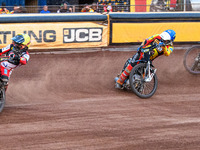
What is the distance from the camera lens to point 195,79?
10.7 metres

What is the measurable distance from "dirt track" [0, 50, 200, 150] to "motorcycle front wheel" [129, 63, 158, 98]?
19 cm

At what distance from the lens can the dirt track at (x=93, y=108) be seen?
564cm

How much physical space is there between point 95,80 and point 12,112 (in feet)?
11.8

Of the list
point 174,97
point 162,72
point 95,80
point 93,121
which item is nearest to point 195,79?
point 162,72

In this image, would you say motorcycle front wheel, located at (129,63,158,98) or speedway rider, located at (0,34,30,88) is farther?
motorcycle front wheel, located at (129,63,158,98)

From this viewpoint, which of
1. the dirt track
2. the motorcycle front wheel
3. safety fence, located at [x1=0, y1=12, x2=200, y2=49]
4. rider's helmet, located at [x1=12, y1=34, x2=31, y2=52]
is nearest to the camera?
the dirt track

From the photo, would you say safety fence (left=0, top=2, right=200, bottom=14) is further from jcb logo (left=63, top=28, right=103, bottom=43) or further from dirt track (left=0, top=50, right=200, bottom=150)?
dirt track (left=0, top=50, right=200, bottom=150)

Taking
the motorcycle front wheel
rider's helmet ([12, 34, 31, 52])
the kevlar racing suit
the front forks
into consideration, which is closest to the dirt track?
the motorcycle front wheel

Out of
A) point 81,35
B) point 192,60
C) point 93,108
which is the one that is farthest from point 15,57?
point 192,60

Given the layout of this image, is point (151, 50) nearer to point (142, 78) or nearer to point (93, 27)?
point (142, 78)

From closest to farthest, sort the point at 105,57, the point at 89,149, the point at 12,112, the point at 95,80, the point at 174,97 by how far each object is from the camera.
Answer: the point at 89,149
the point at 12,112
the point at 174,97
the point at 95,80
the point at 105,57

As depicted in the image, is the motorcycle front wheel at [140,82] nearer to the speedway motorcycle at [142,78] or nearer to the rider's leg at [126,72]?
the speedway motorcycle at [142,78]

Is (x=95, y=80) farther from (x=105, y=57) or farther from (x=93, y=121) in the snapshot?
(x=93, y=121)

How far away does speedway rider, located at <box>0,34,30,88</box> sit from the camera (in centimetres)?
743
